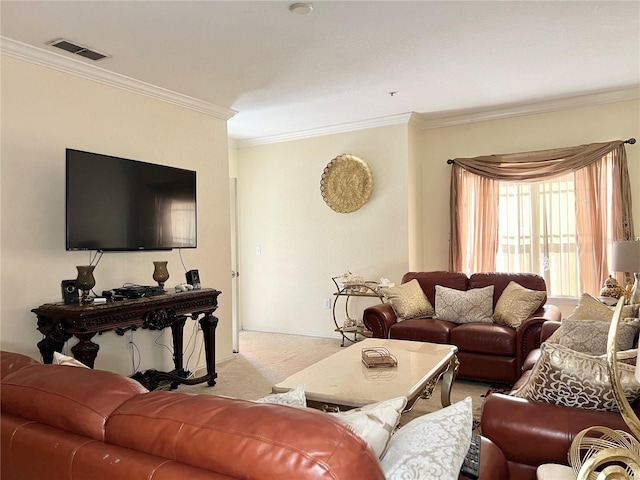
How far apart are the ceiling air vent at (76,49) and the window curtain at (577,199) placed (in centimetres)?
391

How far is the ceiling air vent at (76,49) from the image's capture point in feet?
10.5

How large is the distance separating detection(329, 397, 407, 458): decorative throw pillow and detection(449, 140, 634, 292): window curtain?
4451 millimetres

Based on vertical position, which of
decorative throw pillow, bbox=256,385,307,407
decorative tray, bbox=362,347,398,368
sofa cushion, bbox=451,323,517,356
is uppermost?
decorative throw pillow, bbox=256,385,307,407

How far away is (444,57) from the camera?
145 inches

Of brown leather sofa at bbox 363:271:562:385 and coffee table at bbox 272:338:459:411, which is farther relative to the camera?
brown leather sofa at bbox 363:271:562:385

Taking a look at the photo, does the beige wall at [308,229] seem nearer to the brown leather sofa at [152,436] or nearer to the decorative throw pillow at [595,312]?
the decorative throw pillow at [595,312]

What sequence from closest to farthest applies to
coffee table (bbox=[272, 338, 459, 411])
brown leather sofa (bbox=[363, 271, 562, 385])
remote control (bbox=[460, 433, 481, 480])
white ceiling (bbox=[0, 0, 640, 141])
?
remote control (bbox=[460, 433, 481, 480]) → coffee table (bbox=[272, 338, 459, 411]) → white ceiling (bbox=[0, 0, 640, 141]) → brown leather sofa (bbox=[363, 271, 562, 385])

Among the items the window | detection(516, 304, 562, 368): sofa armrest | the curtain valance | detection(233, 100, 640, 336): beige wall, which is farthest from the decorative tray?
the curtain valance

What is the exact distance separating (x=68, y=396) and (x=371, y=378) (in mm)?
1827

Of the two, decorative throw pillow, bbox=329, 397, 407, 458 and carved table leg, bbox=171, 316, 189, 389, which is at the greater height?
decorative throw pillow, bbox=329, 397, 407, 458

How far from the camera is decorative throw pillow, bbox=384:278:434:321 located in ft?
15.0

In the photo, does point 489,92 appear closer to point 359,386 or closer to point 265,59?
point 265,59

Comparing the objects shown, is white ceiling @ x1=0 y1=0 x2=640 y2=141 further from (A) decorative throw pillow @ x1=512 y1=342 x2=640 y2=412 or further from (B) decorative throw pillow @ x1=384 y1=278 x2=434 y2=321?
(A) decorative throw pillow @ x1=512 y1=342 x2=640 y2=412

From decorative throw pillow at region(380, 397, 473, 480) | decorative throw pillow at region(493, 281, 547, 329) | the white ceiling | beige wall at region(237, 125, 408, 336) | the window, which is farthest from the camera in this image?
beige wall at region(237, 125, 408, 336)
